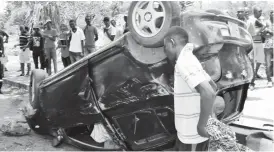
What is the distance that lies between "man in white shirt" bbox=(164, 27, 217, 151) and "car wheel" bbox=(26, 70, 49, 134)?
2057 millimetres

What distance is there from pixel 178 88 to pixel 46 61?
277 inches

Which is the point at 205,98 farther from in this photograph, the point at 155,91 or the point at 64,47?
the point at 64,47

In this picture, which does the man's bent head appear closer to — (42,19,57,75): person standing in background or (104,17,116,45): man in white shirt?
(104,17,116,45): man in white shirt

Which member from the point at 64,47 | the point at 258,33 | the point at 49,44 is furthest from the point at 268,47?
the point at 49,44

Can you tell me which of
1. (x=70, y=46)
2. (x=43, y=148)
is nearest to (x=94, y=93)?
(x=43, y=148)

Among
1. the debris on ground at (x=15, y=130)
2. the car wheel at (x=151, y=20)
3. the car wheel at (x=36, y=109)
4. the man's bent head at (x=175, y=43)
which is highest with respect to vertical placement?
the car wheel at (x=151, y=20)

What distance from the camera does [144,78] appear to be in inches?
113

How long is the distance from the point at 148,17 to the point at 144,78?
1.76 ft

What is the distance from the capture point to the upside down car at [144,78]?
273 centimetres

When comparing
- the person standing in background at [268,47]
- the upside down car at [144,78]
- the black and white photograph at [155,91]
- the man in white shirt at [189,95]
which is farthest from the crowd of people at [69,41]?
the man in white shirt at [189,95]

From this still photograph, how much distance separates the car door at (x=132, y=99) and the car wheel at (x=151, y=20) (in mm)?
228

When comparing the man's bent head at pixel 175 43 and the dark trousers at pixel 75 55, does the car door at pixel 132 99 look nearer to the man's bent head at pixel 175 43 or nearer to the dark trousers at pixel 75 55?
the man's bent head at pixel 175 43

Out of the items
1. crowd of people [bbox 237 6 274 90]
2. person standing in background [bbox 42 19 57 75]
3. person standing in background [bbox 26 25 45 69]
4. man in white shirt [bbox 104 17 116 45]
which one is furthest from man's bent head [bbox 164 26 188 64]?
person standing in background [bbox 26 25 45 69]

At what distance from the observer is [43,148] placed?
3.75m
